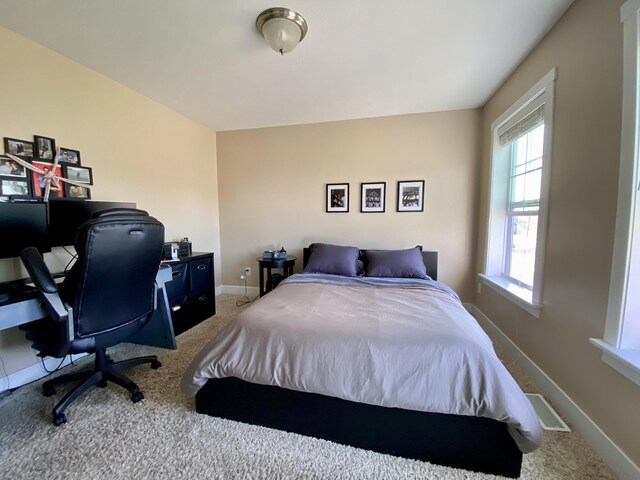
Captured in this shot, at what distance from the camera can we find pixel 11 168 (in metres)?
1.80

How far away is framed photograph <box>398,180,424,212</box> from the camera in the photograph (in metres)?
3.29

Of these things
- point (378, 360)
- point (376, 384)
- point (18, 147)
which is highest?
point (18, 147)

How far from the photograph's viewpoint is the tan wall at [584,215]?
1296 mm

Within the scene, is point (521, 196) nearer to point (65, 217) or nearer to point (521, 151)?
point (521, 151)

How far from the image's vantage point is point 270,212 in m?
3.82

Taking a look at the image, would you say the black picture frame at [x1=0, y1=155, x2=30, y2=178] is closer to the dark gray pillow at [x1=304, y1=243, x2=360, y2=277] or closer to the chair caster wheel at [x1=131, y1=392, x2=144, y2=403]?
the chair caster wheel at [x1=131, y1=392, x2=144, y2=403]

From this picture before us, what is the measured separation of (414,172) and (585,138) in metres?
1.85

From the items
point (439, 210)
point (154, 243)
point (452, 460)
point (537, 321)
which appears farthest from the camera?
point (439, 210)

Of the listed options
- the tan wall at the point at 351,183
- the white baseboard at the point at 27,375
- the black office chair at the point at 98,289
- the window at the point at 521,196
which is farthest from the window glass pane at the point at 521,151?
the white baseboard at the point at 27,375

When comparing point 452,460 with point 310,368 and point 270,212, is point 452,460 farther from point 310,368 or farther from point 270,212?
point 270,212

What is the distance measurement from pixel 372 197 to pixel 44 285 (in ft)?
10.2

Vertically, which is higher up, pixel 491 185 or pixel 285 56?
pixel 285 56

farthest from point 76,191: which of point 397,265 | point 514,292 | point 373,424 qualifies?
point 514,292

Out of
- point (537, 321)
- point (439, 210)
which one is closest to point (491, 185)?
point (439, 210)
